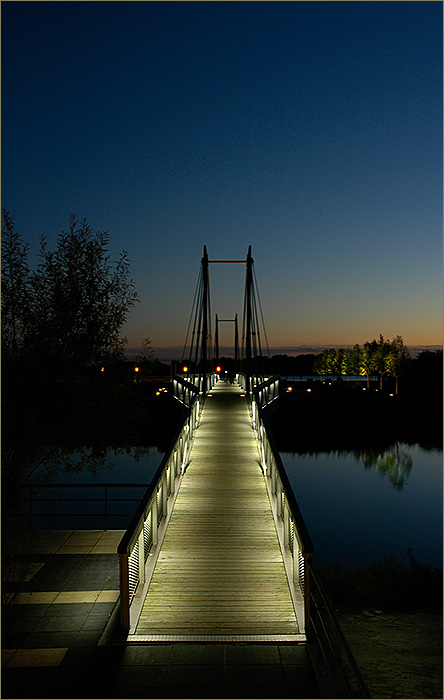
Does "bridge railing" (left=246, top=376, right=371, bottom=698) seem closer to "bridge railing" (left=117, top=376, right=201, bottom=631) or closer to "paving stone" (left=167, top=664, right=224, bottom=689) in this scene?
"paving stone" (left=167, top=664, right=224, bottom=689)

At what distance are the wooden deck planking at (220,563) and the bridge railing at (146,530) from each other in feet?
0.80

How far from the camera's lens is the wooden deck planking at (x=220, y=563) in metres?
6.53

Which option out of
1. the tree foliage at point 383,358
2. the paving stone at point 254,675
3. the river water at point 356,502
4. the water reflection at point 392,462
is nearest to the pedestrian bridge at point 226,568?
the paving stone at point 254,675

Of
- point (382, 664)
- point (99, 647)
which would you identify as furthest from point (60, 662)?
point (382, 664)

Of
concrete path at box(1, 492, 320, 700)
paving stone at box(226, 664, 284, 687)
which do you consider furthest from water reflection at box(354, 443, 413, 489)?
paving stone at box(226, 664, 284, 687)

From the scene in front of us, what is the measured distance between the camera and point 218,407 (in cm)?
2205

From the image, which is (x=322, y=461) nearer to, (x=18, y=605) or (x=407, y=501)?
(x=407, y=501)

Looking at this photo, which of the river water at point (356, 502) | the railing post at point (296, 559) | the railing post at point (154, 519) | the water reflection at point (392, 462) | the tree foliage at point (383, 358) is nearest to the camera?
the railing post at point (296, 559)

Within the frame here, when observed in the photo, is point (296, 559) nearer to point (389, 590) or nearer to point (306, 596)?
point (306, 596)

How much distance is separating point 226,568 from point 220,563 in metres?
0.19

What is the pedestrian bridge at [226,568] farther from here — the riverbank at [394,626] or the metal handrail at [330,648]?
the riverbank at [394,626]

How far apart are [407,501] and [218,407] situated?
1495 cm

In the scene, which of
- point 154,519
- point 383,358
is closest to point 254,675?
point 154,519

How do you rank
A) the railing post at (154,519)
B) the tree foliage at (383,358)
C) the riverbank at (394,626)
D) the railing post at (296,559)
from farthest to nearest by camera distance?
the tree foliage at (383,358), the riverbank at (394,626), the railing post at (154,519), the railing post at (296,559)
